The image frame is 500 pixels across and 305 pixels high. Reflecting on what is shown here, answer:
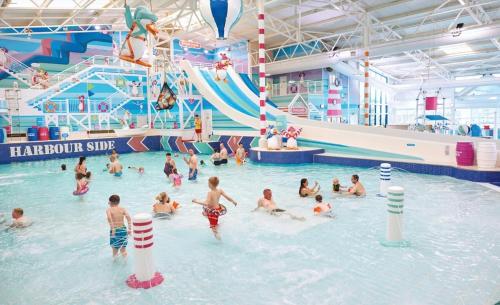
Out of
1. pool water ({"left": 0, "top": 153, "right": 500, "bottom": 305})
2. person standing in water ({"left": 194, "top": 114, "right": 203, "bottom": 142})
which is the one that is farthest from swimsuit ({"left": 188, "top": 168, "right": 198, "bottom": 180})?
person standing in water ({"left": 194, "top": 114, "right": 203, "bottom": 142})

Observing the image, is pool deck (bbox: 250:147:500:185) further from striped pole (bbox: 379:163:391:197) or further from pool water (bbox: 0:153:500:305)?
striped pole (bbox: 379:163:391:197)

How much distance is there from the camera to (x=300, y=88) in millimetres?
24250

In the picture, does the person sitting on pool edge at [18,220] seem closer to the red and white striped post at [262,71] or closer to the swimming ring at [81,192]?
the swimming ring at [81,192]

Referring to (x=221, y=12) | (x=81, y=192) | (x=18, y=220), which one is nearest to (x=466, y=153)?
(x=221, y=12)

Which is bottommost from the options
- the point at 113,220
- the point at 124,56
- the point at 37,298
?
the point at 37,298

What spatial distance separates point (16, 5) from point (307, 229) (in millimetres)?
17274

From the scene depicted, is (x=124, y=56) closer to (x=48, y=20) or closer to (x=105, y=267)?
(x=105, y=267)

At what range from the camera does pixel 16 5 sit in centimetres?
1603

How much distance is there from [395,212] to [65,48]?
21.3 meters

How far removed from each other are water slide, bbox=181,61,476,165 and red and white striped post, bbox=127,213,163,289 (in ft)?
29.7

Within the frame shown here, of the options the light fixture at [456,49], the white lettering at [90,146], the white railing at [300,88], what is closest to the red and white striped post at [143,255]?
the white lettering at [90,146]

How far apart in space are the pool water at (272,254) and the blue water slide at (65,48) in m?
14.6


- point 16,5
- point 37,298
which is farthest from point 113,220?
point 16,5

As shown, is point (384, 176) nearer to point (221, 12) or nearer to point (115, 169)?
point (221, 12)
